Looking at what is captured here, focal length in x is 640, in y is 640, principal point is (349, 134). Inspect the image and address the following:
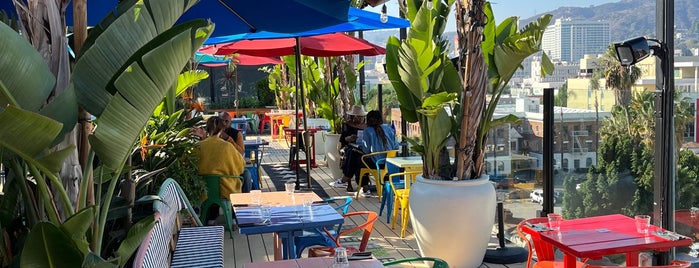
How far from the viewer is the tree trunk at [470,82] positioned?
495cm

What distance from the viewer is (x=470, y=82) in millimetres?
5043

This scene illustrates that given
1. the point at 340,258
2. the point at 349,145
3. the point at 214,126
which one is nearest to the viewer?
the point at 340,258

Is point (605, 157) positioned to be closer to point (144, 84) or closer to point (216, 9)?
point (216, 9)

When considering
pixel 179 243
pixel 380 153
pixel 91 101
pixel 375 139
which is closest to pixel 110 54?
pixel 91 101

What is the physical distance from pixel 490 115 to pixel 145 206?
9.27ft

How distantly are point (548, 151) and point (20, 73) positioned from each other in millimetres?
4489

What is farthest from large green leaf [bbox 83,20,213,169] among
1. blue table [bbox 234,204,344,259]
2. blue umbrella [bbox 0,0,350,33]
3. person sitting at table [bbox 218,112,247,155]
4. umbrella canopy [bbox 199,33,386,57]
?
umbrella canopy [bbox 199,33,386,57]

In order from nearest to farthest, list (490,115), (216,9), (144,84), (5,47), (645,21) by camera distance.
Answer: (5,47), (144,84), (216,9), (645,21), (490,115)

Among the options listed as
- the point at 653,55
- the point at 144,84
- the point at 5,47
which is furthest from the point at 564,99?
the point at 5,47

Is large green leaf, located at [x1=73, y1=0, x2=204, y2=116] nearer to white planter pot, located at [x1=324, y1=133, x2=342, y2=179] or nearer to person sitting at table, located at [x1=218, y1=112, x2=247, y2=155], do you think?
person sitting at table, located at [x1=218, y1=112, x2=247, y2=155]

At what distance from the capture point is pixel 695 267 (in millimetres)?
4492

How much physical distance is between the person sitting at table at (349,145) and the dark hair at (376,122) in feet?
1.74

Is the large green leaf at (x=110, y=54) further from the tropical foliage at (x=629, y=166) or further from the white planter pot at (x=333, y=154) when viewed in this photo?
the white planter pot at (x=333, y=154)

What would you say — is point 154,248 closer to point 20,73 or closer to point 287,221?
point 287,221
